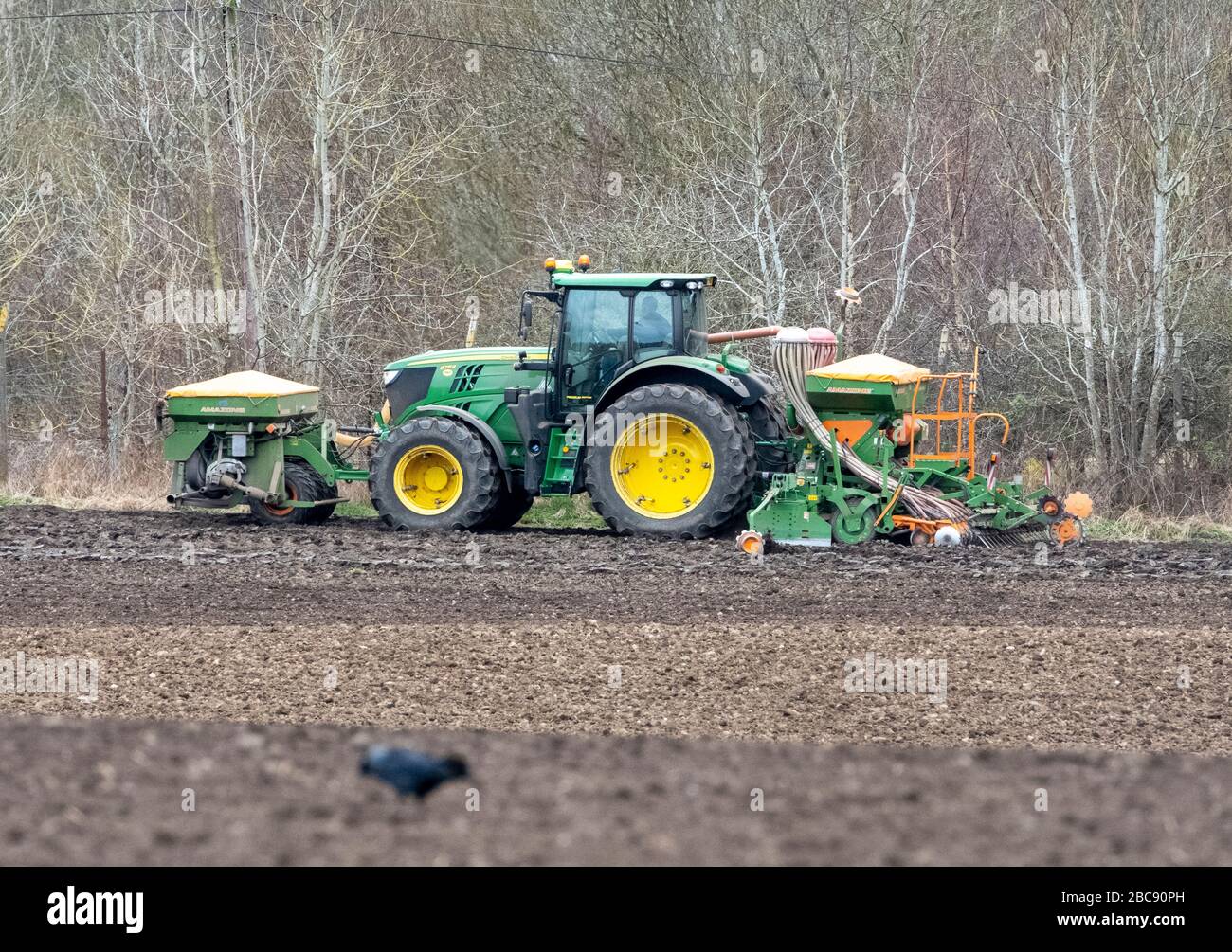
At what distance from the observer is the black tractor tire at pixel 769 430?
13.3m

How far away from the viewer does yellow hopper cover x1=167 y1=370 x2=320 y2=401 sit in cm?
1409

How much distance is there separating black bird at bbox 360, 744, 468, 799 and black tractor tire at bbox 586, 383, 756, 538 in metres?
8.31

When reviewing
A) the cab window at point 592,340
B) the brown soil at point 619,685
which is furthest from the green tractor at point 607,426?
the brown soil at point 619,685

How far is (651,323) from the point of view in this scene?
527 inches

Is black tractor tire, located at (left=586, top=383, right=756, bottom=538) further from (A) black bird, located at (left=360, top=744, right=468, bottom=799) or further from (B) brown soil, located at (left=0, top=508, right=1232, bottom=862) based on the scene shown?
(A) black bird, located at (left=360, top=744, right=468, bottom=799)

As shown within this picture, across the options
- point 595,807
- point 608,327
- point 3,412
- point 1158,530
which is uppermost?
point 608,327

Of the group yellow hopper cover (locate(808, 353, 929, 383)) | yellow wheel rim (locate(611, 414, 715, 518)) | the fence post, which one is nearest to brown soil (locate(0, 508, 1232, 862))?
yellow wheel rim (locate(611, 414, 715, 518))

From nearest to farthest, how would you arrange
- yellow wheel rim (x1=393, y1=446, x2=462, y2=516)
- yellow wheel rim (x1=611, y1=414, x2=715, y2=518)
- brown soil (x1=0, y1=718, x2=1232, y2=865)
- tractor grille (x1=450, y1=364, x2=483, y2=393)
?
brown soil (x1=0, y1=718, x2=1232, y2=865), yellow wheel rim (x1=611, y1=414, x2=715, y2=518), yellow wheel rim (x1=393, y1=446, x2=462, y2=516), tractor grille (x1=450, y1=364, x2=483, y2=393)

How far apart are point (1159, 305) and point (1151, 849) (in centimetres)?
1304

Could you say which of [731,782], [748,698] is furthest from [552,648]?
[731,782]

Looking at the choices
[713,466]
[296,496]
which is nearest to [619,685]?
[713,466]

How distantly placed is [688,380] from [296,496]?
3866 mm

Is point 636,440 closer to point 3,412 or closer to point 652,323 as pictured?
point 652,323
